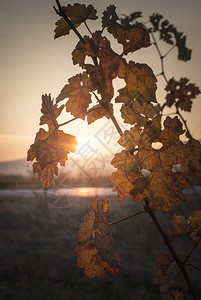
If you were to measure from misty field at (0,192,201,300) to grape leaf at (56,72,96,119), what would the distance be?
2.49 meters

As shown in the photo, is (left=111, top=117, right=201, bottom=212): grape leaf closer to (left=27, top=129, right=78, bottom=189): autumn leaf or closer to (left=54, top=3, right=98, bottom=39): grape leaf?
(left=27, top=129, right=78, bottom=189): autumn leaf

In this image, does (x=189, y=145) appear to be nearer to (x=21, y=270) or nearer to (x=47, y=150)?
(x=47, y=150)

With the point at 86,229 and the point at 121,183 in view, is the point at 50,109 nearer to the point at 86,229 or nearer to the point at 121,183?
the point at 121,183

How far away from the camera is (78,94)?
77 centimetres

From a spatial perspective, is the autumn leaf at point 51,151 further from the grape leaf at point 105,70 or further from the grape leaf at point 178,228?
the grape leaf at point 178,228

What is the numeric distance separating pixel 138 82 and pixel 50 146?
0.30 meters

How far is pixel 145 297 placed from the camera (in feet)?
14.9

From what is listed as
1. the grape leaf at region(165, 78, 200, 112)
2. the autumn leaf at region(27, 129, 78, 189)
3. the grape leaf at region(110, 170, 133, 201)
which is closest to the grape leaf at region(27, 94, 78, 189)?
the autumn leaf at region(27, 129, 78, 189)

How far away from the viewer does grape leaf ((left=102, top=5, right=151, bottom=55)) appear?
0.72 m

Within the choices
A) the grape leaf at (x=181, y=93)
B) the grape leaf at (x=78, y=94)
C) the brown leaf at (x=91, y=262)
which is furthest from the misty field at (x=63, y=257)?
the grape leaf at (x=78, y=94)

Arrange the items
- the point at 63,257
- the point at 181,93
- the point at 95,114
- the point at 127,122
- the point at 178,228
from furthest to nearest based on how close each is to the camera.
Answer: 1. the point at 63,257
2. the point at 181,93
3. the point at 178,228
4. the point at 95,114
5. the point at 127,122

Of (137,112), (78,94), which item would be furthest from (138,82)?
(78,94)

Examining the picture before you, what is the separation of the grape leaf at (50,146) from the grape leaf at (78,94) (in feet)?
0.11

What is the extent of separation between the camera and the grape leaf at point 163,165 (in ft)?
2.24
